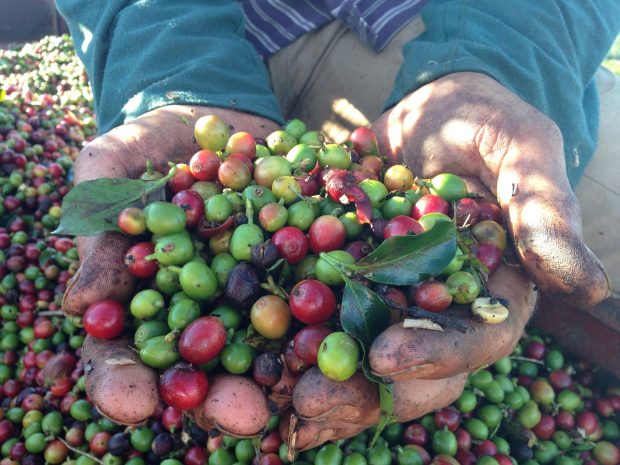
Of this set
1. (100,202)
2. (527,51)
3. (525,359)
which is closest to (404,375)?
(100,202)

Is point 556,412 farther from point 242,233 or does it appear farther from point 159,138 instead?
point 159,138

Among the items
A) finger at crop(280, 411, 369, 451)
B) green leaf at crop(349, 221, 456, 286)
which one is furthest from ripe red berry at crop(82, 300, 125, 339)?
green leaf at crop(349, 221, 456, 286)

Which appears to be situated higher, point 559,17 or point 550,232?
point 559,17

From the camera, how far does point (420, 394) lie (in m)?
2.53

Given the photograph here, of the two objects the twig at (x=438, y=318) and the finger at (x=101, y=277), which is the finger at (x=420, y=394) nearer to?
the twig at (x=438, y=318)

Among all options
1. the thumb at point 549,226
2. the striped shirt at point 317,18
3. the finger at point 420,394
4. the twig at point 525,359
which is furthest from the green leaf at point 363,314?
the striped shirt at point 317,18

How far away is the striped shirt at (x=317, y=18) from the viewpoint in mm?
4398

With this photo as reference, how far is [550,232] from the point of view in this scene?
2.48m

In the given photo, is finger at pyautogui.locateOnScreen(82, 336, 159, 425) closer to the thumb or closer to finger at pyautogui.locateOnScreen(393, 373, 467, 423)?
finger at pyautogui.locateOnScreen(393, 373, 467, 423)

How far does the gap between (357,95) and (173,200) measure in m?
2.51

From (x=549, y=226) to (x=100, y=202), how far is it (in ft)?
7.53

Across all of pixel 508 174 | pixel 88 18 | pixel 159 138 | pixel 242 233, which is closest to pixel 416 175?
pixel 508 174

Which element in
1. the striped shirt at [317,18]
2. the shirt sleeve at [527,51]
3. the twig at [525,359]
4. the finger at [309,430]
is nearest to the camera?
the finger at [309,430]

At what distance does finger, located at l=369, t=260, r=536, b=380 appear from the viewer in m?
2.04
